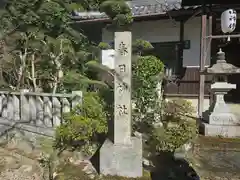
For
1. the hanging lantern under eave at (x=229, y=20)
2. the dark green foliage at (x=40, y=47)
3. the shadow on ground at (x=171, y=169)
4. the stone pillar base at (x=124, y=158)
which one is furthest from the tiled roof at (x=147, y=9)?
the stone pillar base at (x=124, y=158)

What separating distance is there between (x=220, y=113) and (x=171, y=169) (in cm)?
299

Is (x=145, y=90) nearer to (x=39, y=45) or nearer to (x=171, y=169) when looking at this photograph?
(x=171, y=169)

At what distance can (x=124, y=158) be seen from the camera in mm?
4102

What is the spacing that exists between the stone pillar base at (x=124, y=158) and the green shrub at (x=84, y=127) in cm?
50

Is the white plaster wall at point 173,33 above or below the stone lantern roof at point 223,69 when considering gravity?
above

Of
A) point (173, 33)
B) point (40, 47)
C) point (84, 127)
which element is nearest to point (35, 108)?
point (40, 47)

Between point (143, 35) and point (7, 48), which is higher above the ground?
point (143, 35)

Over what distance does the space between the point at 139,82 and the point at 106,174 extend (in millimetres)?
2107

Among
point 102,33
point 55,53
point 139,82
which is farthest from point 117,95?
point 102,33

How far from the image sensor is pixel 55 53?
6.98 m

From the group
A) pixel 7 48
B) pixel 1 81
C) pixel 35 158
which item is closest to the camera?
pixel 35 158

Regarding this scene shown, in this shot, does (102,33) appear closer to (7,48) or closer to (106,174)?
(7,48)

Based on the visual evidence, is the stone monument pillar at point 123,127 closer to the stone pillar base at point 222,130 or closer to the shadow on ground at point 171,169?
the shadow on ground at point 171,169

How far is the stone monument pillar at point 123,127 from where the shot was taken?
402 cm
